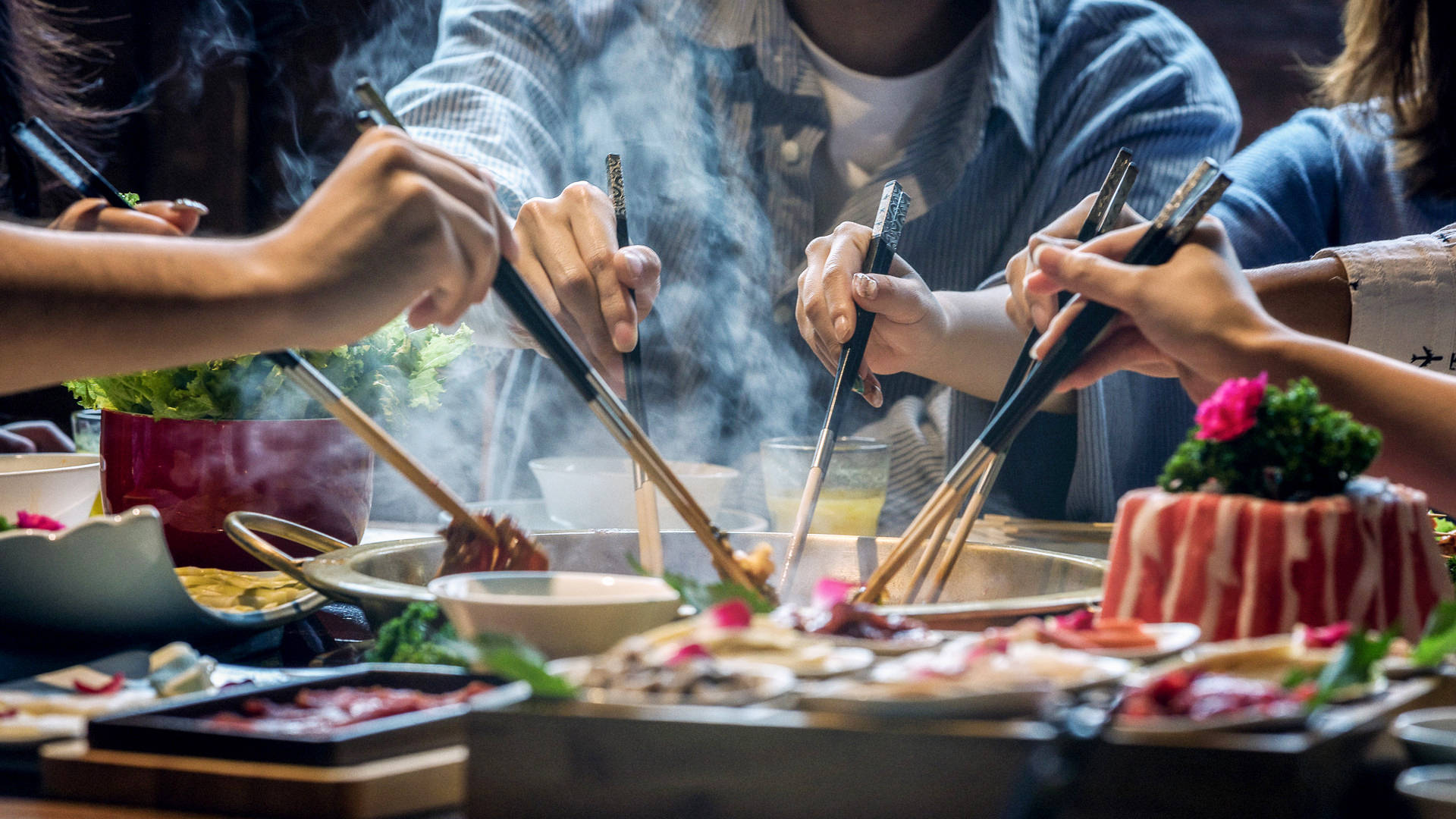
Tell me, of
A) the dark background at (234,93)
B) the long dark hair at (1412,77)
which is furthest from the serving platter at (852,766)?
the dark background at (234,93)

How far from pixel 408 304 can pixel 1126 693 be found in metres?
0.66

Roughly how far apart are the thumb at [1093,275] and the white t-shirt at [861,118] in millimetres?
1774

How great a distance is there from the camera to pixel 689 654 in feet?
1.94

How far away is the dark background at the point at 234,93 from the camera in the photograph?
4.58 m

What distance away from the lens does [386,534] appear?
194cm

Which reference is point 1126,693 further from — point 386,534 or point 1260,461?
point 386,534

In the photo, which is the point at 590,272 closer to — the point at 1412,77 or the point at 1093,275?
the point at 1093,275

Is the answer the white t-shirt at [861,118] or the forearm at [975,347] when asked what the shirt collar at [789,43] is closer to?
the white t-shirt at [861,118]

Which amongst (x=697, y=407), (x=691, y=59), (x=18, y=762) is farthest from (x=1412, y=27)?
Answer: (x=18, y=762)

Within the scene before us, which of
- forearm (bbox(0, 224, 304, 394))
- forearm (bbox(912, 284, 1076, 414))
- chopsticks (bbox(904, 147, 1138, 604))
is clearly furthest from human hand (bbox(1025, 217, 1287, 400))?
forearm (bbox(912, 284, 1076, 414))

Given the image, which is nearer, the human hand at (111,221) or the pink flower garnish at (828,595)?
the pink flower garnish at (828,595)

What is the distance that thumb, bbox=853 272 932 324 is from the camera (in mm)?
1462

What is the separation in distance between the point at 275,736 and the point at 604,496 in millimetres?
1061

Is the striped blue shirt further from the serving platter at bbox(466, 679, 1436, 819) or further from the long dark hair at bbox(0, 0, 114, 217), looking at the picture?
the serving platter at bbox(466, 679, 1436, 819)
